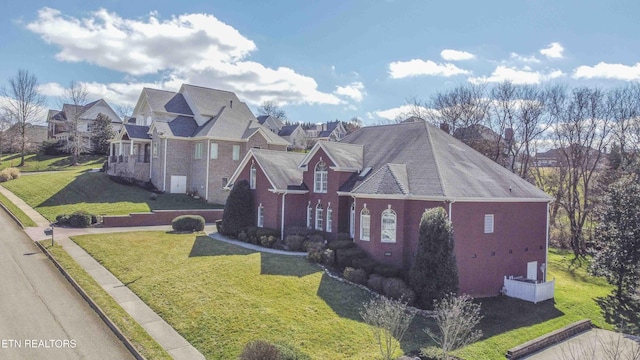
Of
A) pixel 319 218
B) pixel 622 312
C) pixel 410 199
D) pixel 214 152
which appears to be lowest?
pixel 622 312

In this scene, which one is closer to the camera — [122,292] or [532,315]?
[122,292]

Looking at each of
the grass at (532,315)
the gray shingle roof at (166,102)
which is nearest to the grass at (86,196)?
the gray shingle roof at (166,102)

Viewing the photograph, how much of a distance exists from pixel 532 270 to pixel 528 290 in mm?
3261

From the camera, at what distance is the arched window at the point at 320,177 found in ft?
89.2

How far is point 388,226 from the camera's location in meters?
22.2

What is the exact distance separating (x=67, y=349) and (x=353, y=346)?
30.7ft

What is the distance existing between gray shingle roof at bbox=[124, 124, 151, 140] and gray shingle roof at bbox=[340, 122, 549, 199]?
86.0 feet

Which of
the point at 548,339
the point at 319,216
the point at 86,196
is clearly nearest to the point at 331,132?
the point at 86,196

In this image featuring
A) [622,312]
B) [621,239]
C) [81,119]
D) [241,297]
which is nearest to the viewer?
[241,297]

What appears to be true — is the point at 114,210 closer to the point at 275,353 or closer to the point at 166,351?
the point at 166,351

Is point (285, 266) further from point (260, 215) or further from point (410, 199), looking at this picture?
point (260, 215)

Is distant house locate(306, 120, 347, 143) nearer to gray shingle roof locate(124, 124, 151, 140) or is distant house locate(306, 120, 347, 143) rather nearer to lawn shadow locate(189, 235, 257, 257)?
gray shingle roof locate(124, 124, 151, 140)

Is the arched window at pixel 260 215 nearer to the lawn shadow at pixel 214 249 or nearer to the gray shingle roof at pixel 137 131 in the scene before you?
the lawn shadow at pixel 214 249

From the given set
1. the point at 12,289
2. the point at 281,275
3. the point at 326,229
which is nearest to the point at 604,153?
the point at 326,229
